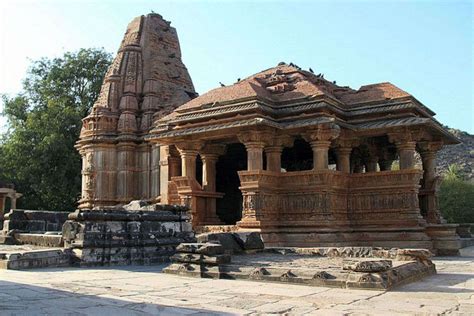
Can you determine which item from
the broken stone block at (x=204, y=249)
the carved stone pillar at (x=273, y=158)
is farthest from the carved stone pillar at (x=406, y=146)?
the broken stone block at (x=204, y=249)

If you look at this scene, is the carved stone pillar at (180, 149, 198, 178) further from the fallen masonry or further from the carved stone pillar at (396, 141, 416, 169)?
the fallen masonry

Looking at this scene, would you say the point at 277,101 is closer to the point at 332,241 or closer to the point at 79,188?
the point at 332,241

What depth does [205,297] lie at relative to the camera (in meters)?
5.28

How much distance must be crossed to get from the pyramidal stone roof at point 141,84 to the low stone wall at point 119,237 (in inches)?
548

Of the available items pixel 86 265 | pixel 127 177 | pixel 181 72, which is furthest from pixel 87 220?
pixel 181 72

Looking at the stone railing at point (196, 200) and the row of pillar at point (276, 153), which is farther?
the stone railing at point (196, 200)

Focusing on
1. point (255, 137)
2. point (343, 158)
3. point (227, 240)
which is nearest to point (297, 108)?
point (255, 137)

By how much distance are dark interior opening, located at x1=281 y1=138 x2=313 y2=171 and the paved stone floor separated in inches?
515

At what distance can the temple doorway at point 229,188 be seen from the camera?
21000 mm

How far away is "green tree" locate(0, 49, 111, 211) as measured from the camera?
30203 mm

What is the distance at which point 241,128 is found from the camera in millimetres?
Answer: 14172

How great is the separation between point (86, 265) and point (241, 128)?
6728 mm

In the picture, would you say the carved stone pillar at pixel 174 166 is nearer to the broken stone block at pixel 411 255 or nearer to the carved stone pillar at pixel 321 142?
the carved stone pillar at pixel 321 142

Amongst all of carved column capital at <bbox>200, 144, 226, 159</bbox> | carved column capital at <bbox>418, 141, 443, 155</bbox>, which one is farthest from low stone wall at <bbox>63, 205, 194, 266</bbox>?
carved column capital at <bbox>418, 141, 443, 155</bbox>
